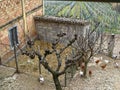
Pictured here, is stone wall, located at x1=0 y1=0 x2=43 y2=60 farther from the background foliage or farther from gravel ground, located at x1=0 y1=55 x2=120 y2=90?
the background foliage

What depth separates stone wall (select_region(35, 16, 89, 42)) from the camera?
12727mm

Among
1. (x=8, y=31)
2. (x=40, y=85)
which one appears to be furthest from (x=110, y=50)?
(x=8, y=31)

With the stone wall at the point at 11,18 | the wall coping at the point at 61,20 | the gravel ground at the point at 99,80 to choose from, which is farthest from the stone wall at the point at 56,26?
the gravel ground at the point at 99,80

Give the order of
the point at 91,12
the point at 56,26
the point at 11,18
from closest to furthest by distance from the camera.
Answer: the point at 11,18 < the point at 56,26 < the point at 91,12

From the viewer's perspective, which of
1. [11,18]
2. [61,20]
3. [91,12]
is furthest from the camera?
[91,12]

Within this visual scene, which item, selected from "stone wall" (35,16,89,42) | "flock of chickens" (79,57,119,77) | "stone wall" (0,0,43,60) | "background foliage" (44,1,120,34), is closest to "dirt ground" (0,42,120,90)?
"flock of chickens" (79,57,119,77)

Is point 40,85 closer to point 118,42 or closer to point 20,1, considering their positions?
point 20,1

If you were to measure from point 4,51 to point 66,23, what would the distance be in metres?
3.98

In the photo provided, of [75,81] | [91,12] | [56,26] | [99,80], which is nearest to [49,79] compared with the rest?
[75,81]

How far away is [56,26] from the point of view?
13352 millimetres

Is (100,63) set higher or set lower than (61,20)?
lower

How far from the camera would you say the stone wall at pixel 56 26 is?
12.7m

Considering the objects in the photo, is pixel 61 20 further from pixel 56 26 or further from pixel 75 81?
pixel 75 81

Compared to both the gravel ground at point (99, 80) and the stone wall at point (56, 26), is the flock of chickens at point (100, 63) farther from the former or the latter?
the stone wall at point (56, 26)
